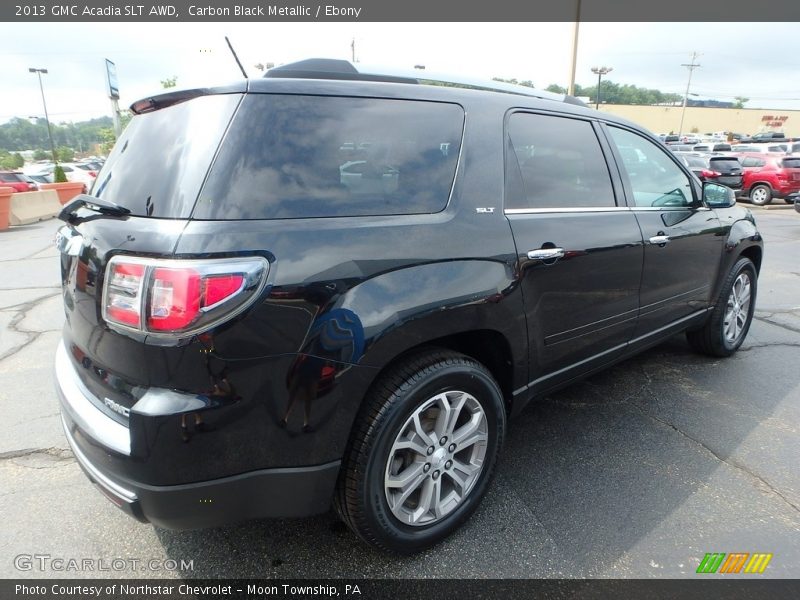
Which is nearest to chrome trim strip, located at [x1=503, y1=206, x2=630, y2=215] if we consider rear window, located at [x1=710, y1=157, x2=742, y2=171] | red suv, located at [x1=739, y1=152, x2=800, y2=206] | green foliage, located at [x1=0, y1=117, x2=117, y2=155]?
red suv, located at [x1=739, y1=152, x2=800, y2=206]

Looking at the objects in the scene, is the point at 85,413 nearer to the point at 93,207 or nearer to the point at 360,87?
the point at 93,207

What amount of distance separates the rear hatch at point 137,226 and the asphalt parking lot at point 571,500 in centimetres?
86

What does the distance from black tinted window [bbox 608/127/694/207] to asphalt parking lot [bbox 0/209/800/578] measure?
136cm

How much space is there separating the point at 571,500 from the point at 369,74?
2165 millimetres

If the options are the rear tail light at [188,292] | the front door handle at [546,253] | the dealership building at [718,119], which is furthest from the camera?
the dealership building at [718,119]

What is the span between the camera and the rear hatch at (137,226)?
1.62m

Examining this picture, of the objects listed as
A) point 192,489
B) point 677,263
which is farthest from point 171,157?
point 677,263

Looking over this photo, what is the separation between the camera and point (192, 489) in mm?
1635

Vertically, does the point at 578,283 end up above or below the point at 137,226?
below

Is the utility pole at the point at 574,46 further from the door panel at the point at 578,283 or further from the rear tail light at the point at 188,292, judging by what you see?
the rear tail light at the point at 188,292

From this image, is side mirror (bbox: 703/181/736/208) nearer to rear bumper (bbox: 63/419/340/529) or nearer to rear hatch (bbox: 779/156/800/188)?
rear bumper (bbox: 63/419/340/529)

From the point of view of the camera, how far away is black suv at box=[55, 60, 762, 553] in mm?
1587

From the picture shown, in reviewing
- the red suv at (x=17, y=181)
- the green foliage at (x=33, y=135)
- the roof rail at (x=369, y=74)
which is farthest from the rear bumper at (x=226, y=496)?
the green foliage at (x=33, y=135)

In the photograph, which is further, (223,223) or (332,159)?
(332,159)
